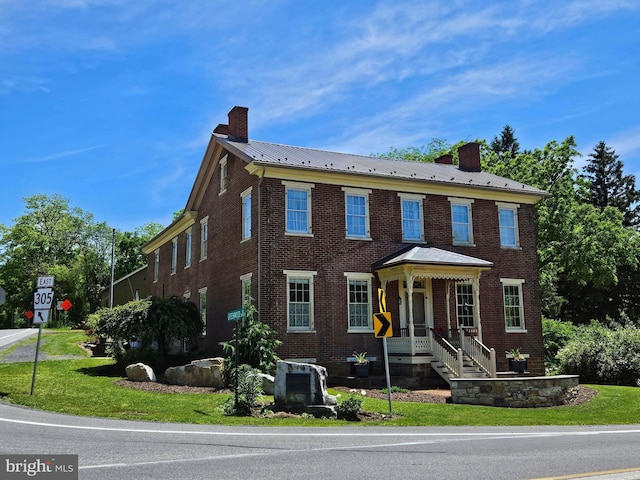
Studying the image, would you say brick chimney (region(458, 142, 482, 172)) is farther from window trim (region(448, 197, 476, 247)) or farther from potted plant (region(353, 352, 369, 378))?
potted plant (region(353, 352, 369, 378))

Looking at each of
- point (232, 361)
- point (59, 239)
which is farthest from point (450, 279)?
point (59, 239)

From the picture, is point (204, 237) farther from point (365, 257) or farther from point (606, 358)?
point (606, 358)

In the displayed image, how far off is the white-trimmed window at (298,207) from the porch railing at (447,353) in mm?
5899

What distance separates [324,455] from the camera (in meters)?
8.30

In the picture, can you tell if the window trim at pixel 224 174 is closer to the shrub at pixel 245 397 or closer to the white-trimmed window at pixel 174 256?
the white-trimmed window at pixel 174 256

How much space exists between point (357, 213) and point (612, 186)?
149ft

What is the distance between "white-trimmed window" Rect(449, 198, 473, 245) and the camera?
80.5ft

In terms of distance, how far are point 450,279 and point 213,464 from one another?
16861 mm

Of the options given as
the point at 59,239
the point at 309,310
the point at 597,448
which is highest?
the point at 59,239

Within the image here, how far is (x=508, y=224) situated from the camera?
25797mm

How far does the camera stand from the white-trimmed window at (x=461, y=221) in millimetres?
24531

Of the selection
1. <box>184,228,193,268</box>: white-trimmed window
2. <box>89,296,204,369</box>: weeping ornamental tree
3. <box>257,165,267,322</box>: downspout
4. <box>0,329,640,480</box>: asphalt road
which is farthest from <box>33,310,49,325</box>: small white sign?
<box>184,228,193,268</box>: white-trimmed window

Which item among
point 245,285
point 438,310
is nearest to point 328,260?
point 245,285

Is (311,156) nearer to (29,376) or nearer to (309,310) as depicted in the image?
(309,310)
